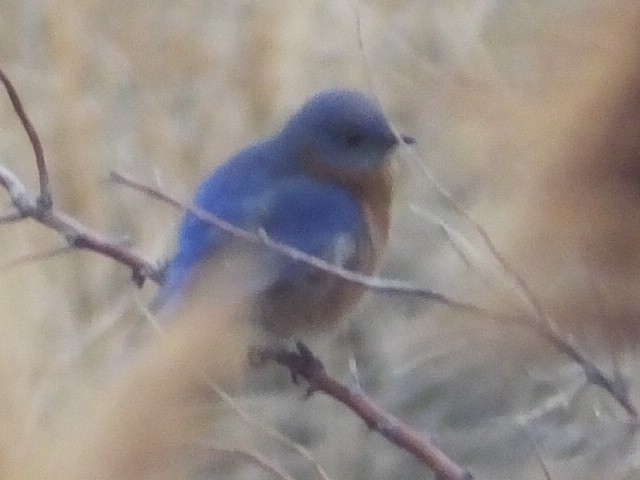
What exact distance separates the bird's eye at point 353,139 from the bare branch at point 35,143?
0.41m

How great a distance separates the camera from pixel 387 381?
1.88 meters

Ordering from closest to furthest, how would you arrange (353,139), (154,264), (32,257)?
(32,257) < (154,264) < (353,139)

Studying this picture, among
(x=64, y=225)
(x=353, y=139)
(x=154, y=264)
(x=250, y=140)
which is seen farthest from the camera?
(x=250, y=140)

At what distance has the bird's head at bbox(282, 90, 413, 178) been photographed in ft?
3.13

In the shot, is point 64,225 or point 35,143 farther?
point 64,225

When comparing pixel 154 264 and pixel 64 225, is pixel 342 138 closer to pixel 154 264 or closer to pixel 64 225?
pixel 154 264

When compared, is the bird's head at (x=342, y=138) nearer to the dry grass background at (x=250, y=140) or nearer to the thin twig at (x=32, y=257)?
the dry grass background at (x=250, y=140)

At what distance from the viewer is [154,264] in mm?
854

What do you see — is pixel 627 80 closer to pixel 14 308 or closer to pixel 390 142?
pixel 390 142

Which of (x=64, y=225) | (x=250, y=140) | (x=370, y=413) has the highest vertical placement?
(x=64, y=225)

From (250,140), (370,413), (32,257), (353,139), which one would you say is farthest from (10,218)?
(250,140)

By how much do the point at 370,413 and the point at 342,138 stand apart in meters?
0.37

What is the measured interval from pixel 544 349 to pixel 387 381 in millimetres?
1421

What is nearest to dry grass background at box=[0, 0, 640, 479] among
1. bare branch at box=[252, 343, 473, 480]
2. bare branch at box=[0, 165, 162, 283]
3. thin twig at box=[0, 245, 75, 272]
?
bare branch at box=[252, 343, 473, 480]
